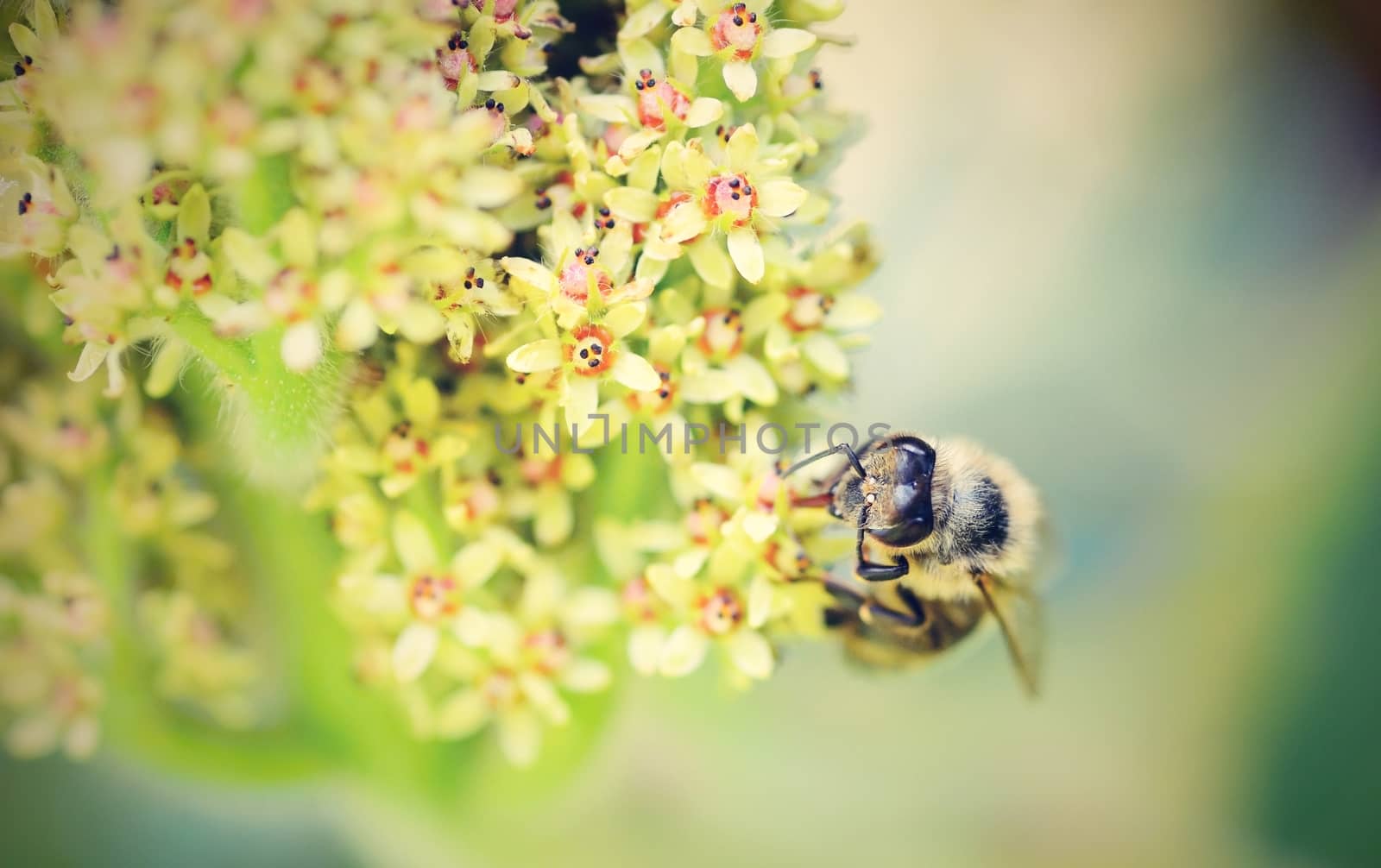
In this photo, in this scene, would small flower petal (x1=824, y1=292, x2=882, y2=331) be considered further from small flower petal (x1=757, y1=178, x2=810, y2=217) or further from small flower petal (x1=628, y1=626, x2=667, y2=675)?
small flower petal (x1=628, y1=626, x2=667, y2=675)

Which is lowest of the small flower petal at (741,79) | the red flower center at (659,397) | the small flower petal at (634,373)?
the red flower center at (659,397)

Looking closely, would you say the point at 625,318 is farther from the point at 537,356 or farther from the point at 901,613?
the point at 901,613

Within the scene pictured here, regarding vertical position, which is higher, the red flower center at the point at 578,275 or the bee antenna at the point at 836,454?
the red flower center at the point at 578,275

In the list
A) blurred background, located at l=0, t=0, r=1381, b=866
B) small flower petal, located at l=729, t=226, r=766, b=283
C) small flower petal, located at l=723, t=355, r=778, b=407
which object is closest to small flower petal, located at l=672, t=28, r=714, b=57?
small flower petal, located at l=729, t=226, r=766, b=283

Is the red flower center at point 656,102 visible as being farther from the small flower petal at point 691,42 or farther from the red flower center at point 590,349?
the red flower center at point 590,349

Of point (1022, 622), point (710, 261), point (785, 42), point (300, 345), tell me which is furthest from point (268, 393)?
point (1022, 622)

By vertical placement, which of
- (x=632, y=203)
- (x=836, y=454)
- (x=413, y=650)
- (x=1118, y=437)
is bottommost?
(x=1118, y=437)

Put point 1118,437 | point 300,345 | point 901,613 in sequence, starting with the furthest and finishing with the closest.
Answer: point 1118,437 < point 901,613 < point 300,345

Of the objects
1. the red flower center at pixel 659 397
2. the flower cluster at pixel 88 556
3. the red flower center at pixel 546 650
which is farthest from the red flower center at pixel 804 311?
the flower cluster at pixel 88 556
